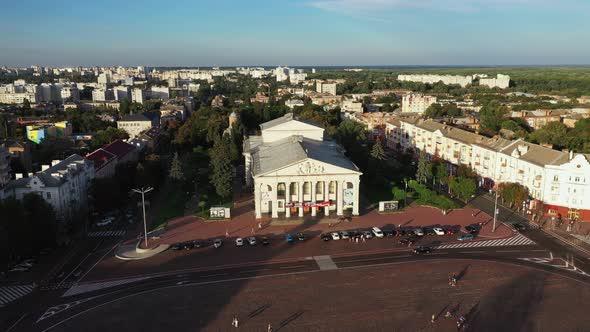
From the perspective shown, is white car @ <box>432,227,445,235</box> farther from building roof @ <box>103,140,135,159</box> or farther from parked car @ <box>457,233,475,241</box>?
building roof @ <box>103,140,135,159</box>

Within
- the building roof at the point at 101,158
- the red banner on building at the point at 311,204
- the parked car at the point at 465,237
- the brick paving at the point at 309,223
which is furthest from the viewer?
the building roof at the point at 101,158

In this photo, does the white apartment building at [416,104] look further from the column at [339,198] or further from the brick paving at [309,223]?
the column at [339,198]

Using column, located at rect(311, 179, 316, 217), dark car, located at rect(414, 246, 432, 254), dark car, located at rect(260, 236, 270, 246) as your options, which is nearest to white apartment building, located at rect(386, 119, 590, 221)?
dark car, located at rect(414, 246, 432, 254)

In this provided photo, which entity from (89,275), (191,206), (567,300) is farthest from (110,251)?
(567,300)

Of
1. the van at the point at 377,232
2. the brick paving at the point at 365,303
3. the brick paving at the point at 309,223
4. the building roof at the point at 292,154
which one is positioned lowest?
the brick paving at the point at 309,223

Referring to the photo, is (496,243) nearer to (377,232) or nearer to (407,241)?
(407,241)

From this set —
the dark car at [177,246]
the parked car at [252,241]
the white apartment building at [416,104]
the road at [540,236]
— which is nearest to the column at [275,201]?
the parked car at [252,241]
